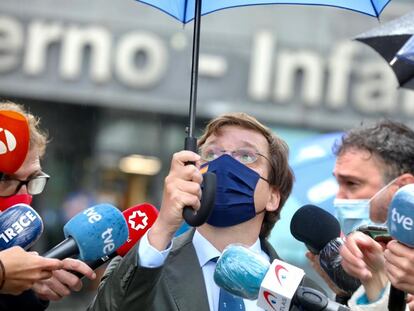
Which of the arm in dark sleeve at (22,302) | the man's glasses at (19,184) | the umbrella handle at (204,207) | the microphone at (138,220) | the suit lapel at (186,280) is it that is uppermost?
the umbrella handle at (204,207)

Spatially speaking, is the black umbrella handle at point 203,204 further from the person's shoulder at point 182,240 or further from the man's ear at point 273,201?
the man's ear at point 273,201

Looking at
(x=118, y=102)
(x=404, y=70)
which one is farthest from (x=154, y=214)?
(x=118, y=102)

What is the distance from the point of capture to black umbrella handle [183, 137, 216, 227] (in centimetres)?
297

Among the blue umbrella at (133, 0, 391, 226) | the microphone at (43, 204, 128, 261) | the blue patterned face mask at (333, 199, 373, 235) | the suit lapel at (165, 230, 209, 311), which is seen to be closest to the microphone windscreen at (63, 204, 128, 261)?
the microphone at (43, 204, 128, 261)

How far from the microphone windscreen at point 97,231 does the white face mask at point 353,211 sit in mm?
1447

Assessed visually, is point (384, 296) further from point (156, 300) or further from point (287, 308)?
point (156, 300)

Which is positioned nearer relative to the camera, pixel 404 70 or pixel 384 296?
pixel 384 296

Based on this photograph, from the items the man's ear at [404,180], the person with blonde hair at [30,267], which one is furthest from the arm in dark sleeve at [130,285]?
the man's ear at [404,180]

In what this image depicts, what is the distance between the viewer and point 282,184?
386 centimetres

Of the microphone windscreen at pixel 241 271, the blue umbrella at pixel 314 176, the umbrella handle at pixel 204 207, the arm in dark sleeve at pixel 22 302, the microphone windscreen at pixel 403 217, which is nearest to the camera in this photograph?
the microphone windscreen at pixel 403 217

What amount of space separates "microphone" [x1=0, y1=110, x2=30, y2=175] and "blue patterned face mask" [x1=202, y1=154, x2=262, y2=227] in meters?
0.68

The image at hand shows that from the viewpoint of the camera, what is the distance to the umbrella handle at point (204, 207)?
2.97m

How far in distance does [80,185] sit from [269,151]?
34.4 ft

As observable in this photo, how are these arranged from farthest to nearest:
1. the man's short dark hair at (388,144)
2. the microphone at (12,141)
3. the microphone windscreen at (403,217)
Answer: the man's short dark hair at (388,144)
the microphone at (12,141)
the microphone windscreen at (403,217)
